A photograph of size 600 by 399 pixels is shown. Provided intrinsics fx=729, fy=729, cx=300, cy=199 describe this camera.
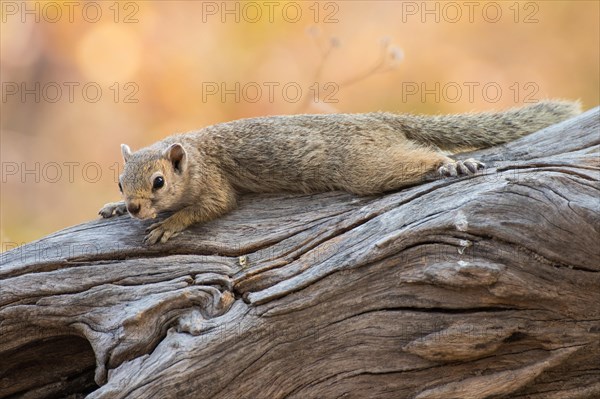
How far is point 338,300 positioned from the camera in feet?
9.96

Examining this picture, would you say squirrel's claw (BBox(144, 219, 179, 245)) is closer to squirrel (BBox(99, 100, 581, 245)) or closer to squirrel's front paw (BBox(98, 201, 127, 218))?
squirrel (BBox(99, 100, 581, 245))

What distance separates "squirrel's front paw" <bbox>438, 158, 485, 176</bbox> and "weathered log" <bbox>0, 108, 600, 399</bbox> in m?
0.06

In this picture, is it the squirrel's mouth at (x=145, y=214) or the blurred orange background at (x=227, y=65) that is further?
the blurred orange background at (x=227, y=65)

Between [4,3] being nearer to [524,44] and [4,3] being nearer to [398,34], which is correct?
[398,34]

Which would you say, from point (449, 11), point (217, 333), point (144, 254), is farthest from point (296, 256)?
point (449, 11)

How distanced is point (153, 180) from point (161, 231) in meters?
0.26

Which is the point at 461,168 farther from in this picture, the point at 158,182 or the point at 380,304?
the point at 158,182

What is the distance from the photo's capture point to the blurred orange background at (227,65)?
6.14 m

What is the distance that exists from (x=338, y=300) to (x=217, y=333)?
1.70 ft

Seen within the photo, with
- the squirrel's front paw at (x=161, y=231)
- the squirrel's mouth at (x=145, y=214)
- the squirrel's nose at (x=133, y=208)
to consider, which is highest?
A: the squirrel's nose at (x=133, y=208)

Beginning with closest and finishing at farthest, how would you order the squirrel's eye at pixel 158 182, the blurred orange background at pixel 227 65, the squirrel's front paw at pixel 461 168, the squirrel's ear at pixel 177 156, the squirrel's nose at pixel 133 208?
the squirrel's front paw at pixel 461 168 < the squirrel's nose at pixel 133 208 < the squirrel's eye at pixel 158 182 < the squirrel's ear at pixel 177 156 < the blurred orange background at pixel 227 65

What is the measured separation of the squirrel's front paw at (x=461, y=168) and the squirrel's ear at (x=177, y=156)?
131cm

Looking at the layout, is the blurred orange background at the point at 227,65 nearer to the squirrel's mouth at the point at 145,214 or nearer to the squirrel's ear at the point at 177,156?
the squirrel's ear at the point at 177,156

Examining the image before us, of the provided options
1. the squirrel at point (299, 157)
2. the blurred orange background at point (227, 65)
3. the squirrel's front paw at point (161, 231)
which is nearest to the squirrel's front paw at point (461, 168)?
the squirrel at point (299, 157)
